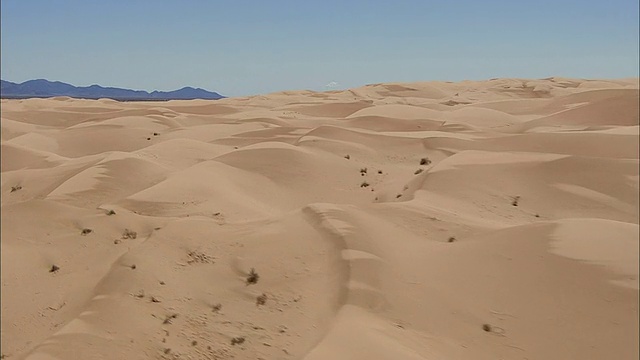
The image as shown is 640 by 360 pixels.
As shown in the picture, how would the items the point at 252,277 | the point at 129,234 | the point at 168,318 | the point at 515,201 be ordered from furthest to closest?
the point at 515,201 → the point at 129,234 → the point at 252,277 → the point at 168,318

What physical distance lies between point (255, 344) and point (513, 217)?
6.61 metres

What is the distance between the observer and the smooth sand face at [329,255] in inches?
246

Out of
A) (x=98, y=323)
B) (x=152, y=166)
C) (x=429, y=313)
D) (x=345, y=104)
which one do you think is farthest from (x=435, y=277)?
(x=345, y=104)

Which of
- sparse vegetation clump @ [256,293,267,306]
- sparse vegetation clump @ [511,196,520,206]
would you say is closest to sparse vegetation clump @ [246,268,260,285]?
sparse vegetation clump @ [256,293,267,306]

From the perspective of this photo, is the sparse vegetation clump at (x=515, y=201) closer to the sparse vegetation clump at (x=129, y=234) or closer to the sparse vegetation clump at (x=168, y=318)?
the sparse vegetation clump at (x=168, y=318)

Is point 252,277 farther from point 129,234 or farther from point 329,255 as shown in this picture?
point 129,234

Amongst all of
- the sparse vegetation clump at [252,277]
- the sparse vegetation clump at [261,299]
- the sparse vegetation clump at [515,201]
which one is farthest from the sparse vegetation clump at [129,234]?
the sparse vegetation clump at [515,201]

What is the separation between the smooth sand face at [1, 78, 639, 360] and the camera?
6.25 m

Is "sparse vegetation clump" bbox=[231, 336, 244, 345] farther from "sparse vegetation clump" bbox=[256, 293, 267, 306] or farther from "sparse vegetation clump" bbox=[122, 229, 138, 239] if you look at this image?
"sparse vegetation clump" bbox=[122, 229, 138, 239]

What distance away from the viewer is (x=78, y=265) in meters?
9.19

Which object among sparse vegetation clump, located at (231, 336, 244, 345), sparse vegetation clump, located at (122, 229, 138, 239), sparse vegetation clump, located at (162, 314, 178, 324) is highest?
sparse vegetation clump, located at (122, 229, 138, 239)

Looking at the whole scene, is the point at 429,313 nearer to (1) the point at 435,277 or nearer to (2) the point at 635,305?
(1) the point at 435,277

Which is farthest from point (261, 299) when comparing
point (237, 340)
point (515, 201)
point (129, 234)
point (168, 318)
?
point (515, 201)

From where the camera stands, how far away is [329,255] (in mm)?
8047
